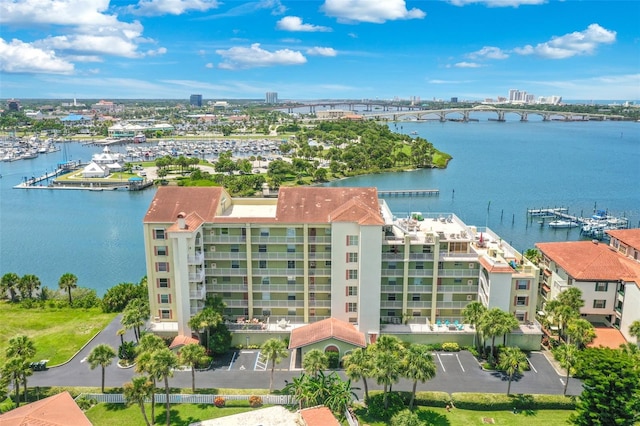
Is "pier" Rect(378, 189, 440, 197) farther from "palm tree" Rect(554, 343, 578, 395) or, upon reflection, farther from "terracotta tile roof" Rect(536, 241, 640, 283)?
"palm tree" Rect(554, 343, 578, 395)

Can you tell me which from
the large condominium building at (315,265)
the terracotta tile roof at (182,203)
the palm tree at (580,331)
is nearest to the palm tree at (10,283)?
the large condominium building at (315,265)

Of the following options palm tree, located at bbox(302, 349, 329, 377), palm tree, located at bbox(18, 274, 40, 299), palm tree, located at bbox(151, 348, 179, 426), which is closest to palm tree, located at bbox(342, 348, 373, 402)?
palm tree, located at bbox(302, 349, 329, 377)

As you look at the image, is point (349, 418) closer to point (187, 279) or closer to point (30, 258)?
point (187, 279)

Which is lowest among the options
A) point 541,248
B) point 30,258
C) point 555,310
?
point 30,258

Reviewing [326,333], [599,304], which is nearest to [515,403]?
[326,333]

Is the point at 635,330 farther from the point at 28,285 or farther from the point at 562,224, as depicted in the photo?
the point at 28,285

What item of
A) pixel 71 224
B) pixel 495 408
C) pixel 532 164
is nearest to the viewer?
pixel 495 408

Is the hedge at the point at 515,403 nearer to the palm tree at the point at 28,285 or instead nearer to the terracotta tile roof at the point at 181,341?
the terracotta tile roof at the point at 181,341

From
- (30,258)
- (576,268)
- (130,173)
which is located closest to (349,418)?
(576,268)

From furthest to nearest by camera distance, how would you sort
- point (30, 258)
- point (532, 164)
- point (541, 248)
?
point (532, 164)
point (30, 258)
point (541, 248)
